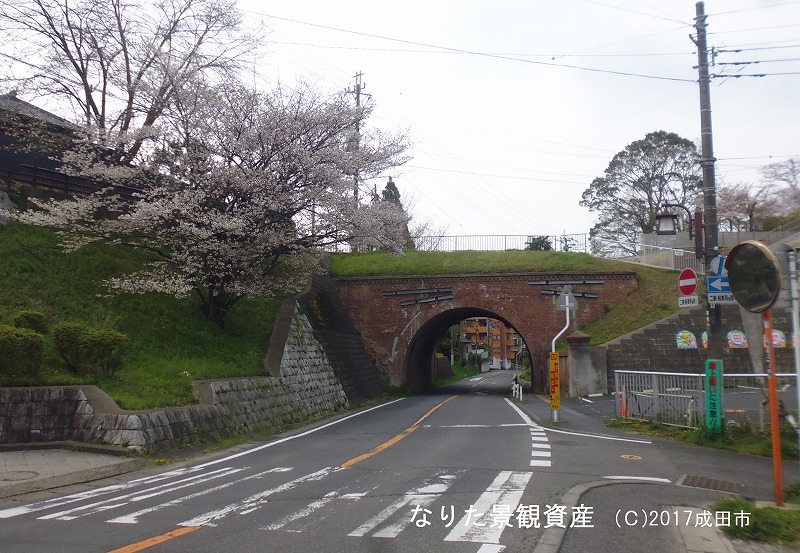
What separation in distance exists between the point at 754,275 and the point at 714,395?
231 inches

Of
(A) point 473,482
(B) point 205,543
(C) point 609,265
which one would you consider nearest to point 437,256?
(C) point 609,265

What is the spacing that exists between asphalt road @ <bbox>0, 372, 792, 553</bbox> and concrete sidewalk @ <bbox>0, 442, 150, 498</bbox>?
45 centimetres

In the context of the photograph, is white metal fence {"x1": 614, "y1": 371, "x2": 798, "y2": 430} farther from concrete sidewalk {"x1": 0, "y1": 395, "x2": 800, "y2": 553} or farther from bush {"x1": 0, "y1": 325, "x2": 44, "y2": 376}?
bush {"x1": 0, "y1": 325, "x2": 44, "y2": 376}

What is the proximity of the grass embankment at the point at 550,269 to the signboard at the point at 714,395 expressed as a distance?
1652 cm

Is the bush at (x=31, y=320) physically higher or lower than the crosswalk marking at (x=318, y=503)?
higher

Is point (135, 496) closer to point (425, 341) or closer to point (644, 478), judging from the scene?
point (644, 478)

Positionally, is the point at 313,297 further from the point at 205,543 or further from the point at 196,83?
the point at 205,543

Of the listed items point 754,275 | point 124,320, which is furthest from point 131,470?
point 754,275

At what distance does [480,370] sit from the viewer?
92.6 m

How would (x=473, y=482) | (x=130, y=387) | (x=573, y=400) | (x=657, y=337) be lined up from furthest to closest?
(x=657, y=337) < (x=573, y=400) < (x=130, y=387) < (x=473, y=482)

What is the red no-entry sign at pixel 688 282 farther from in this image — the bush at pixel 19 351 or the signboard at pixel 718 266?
the bush at pixel 19 351

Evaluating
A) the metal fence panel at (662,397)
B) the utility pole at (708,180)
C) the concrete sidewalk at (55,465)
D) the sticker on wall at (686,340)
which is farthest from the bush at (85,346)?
the sticker on wall at (686,340)

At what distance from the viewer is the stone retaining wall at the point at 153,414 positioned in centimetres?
1137

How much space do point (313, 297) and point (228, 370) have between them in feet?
36.3
